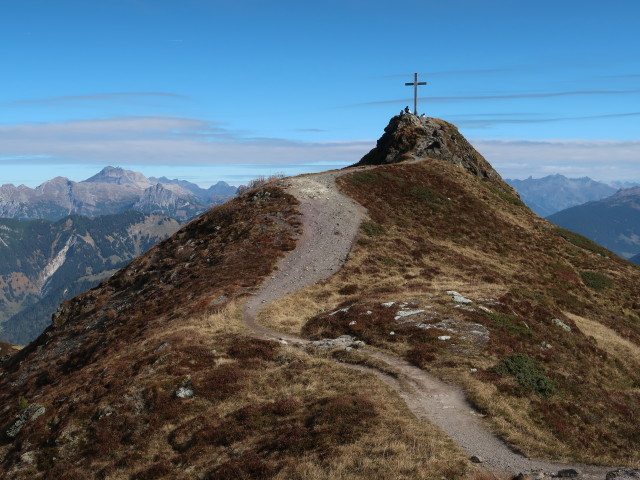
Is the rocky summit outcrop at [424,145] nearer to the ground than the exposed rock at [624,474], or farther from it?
farther from it

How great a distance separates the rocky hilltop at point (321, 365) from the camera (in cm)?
1742

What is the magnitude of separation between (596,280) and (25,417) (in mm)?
67690

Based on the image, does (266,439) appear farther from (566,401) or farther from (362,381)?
(566,401)

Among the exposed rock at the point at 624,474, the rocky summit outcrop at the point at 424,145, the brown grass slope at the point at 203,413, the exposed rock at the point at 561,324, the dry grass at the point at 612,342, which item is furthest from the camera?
the rocky summit outcrop at the point at 424,145

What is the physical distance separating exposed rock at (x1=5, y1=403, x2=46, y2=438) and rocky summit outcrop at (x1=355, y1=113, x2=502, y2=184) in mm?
80114

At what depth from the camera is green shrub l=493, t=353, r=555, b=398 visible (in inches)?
924

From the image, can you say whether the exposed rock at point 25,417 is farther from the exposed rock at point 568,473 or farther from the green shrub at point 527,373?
the exposed rock at point 568,473

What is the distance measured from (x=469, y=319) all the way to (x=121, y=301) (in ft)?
125

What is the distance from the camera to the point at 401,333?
1147 inches

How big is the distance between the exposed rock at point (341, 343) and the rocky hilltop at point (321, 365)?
0.44 ft

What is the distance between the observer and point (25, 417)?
81.8 ft

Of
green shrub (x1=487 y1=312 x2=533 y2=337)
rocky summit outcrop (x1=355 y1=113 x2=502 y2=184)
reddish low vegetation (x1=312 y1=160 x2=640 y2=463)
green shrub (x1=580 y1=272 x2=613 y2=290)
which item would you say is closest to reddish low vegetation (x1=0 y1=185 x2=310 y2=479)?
reddish low vegetation (x1=312 y1=160 x2=640 y2=463)

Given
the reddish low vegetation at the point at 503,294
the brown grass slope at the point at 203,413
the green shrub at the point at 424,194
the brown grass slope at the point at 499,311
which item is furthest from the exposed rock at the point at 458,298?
the green shrub at the point at 424,194

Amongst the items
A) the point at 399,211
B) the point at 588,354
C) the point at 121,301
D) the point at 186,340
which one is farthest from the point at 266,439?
the point at 399,211
